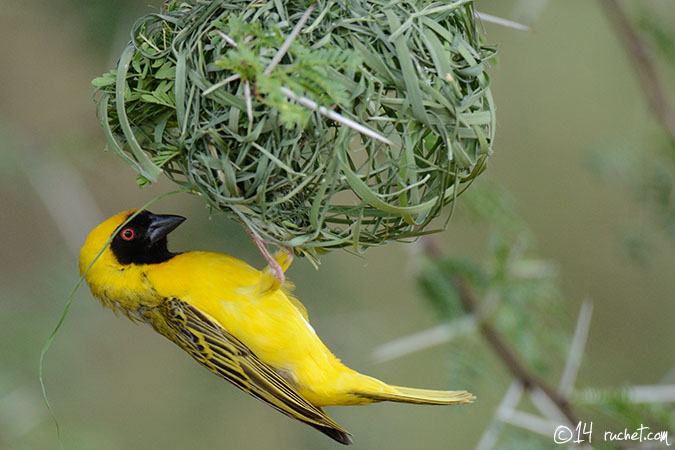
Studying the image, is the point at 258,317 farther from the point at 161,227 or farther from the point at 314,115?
the point at 314,115

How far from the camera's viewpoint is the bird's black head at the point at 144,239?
98.5 inches

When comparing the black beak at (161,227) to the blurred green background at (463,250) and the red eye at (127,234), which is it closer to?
the red eye at (127,234)

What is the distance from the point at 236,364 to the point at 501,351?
1.28 meters

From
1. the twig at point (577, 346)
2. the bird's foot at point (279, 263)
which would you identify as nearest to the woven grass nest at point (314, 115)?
the bird's foot at point (279, 263)

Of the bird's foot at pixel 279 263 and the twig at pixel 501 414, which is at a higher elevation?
the bird's foot at pixel 279 263

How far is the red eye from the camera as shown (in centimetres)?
255

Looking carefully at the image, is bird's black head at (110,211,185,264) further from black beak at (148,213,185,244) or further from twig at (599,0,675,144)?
twig at (599,0,675,144)

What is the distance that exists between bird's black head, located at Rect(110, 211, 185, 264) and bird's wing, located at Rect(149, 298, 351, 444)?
0.72 ft

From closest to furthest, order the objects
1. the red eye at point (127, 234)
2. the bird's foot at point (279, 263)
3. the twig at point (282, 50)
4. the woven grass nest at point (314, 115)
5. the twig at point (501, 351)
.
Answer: the twig at point (282, 50) → the woven grass nest at point (314, 115) → the bird's foot at point (279, 263) → the red eye at point (127, 234) → the twig at point (501, 351)

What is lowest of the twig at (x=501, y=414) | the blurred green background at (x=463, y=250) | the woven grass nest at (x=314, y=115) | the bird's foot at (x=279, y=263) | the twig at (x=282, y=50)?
the blurred green background at (x=463, y=250)

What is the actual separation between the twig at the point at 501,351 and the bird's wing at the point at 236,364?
2.95 ft

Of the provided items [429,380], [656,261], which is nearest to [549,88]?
[656,261]

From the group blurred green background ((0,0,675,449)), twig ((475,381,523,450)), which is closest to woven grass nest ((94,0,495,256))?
twig ((475,381,523,450))

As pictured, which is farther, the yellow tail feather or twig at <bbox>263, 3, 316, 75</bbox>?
the yellow tail feather
